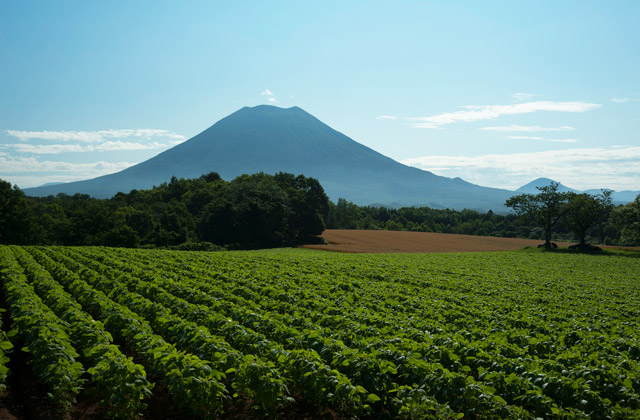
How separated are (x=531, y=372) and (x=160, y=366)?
7.16 m

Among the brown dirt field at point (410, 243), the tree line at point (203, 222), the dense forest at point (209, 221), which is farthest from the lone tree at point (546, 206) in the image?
the tree line at point (203, 222)

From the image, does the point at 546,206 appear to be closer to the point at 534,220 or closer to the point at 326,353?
the point at 534,220

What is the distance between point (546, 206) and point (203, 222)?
5853 cm

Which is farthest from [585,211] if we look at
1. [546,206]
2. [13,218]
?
[13,218]

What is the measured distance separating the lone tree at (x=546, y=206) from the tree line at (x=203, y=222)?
117ft

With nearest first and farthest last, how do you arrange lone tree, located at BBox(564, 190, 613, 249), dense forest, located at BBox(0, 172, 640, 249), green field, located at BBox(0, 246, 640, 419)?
green field, located at BBox(0, 246, 640, 419) < dense forest, located at BBox(0, 172, 640, 249) < lone tree, located at BBox(564, 190, 613, 249)

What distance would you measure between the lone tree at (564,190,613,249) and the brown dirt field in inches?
359

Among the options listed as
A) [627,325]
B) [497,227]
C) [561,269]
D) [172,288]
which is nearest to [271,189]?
[561,269]

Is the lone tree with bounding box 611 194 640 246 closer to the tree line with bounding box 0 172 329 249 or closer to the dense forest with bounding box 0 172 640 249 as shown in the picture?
the dense forest with bounding box 0 172 640 249

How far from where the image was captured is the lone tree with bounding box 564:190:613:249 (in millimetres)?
63438

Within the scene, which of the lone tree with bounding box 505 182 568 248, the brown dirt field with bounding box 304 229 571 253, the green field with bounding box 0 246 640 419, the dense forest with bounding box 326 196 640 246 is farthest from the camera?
the dense forest with bounding box 326 196 640 246

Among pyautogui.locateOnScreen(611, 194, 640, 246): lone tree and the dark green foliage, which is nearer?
the dark green foliage

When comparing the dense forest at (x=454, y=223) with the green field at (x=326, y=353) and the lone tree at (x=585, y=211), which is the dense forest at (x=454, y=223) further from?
the green field at (x=326, y=353)

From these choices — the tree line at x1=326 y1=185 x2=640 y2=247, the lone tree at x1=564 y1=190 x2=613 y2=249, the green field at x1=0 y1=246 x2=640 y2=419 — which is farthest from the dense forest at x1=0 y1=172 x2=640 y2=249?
the green field at x1=0 y1=246 x2=640 y2=419
